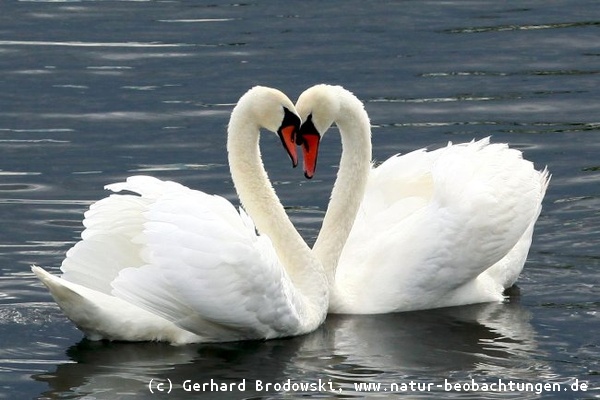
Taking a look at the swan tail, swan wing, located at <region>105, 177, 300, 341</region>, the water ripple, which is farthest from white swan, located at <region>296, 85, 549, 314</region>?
the water ripple

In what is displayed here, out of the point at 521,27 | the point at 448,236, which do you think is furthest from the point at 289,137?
the point at 521,27

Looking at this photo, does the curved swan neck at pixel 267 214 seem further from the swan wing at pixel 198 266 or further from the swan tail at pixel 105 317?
the swan tail at pixel 105 317

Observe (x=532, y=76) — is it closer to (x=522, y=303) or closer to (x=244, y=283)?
(x=522, y=303)

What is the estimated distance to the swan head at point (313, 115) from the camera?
13484 millimetres

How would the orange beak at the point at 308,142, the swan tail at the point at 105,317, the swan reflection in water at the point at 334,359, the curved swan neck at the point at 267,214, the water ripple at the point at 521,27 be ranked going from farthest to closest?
1. the water ripple at the point at 521,27
2. the orange beak at the point at 308,142
3. the curved swan neck at the point at 267,214
4. the swan tail at the point at 105,317
5. the swan reflection in water at the point at 334,359

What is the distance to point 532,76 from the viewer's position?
20.6 meters

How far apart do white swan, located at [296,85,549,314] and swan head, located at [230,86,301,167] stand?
0.66ft

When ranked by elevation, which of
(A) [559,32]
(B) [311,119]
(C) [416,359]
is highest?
(A) [559,32]

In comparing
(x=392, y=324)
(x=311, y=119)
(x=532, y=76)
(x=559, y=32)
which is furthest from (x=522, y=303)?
(x=559, y=32)

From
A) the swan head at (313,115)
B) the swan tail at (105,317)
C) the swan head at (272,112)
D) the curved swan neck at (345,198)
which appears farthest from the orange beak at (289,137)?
the swan tail at (105,317)

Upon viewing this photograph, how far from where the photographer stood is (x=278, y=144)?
18.6 m

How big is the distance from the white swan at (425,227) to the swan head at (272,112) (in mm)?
202

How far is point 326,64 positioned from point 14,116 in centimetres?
367

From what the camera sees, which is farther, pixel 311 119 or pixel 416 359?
pixel 311 119
